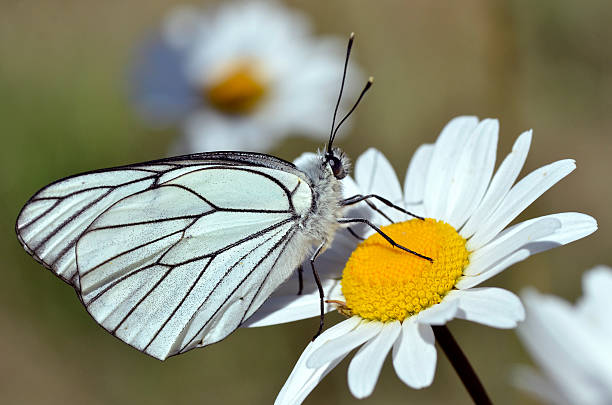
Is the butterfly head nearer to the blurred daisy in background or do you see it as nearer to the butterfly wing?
the butterfly wing

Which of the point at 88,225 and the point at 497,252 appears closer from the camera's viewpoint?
the point at 497,252

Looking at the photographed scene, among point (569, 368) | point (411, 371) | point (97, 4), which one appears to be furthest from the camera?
point (97, 4)

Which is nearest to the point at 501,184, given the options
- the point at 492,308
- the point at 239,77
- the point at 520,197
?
the point at 520,197

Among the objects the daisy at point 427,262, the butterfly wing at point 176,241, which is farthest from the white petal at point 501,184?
the butterfly wing at point 176,241

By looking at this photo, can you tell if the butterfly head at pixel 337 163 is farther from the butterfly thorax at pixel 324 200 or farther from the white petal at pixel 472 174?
the white petal at pixel 472 174

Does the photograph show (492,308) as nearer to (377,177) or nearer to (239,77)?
(377,177)

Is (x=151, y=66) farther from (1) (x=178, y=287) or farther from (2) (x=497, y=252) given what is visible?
(2) (x=497, y=252)

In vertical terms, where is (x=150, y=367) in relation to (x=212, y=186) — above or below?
below

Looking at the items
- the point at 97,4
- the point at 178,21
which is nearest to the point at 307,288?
the point at 178,21
